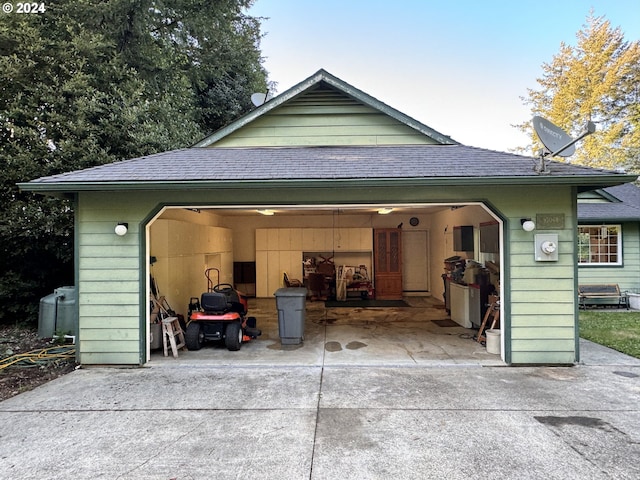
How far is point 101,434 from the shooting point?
9.55ft

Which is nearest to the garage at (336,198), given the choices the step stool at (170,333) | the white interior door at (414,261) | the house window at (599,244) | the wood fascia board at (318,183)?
the wood fascia board at (318,183)

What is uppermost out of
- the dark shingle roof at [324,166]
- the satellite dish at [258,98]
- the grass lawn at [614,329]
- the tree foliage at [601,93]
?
the tree foliage at [601,93]

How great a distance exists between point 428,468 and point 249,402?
5.90ft

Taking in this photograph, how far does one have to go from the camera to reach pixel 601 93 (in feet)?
59.0

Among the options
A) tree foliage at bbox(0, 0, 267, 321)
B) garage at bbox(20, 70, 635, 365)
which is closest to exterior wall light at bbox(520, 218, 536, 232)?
garage at bbox(20, 70, 635, 365)

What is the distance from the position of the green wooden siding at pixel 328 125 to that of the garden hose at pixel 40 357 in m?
4.24

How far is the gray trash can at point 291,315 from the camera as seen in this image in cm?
553

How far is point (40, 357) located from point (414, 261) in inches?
360

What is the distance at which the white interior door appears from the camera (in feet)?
36.2

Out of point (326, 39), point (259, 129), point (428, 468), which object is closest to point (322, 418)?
point (428, 468)

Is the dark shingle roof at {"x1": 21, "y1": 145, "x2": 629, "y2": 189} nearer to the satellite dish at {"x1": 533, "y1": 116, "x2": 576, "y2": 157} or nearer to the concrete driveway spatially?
the satellite dish at {"x1": 533, "y1": 116, "x2": 576, "y2": 157}

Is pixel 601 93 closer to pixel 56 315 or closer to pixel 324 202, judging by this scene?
pixel 324 202

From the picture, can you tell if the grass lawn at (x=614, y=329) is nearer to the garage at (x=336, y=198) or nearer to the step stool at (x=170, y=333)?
the garage at (x=336, y=198)

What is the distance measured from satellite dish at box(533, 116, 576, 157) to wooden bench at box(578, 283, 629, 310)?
19.6 feet
